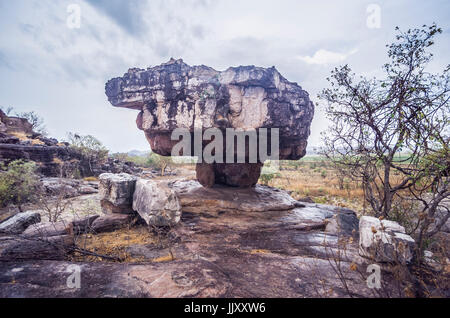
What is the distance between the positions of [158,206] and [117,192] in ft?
6.62

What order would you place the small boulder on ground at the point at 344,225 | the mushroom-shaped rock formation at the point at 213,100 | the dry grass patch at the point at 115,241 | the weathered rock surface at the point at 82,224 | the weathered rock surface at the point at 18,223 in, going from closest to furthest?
the dry grass patch at the point at 115,241, the weathered rock surface at the point at 18,223, the weathered rock surface at the point at 82,224, the small boulder on ground at the point at 344,225, the mushroom-shaped rock formation at the point at 213,100

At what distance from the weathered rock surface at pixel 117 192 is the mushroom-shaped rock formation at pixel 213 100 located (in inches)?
91.3

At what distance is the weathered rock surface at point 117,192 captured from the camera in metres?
6.35

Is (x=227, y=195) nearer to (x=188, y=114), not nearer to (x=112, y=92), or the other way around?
(x=188, y=114)

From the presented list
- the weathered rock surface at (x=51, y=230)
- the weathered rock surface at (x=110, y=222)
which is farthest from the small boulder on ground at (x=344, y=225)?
the weathered rock surface at (x=51, y=230)

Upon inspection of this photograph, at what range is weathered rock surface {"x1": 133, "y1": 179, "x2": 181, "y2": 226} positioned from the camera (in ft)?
17.3

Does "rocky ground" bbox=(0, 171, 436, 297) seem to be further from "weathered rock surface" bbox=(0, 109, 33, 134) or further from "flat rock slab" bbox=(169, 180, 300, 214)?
"weathered rock surface" bbox=(0, 109, 33, 134)

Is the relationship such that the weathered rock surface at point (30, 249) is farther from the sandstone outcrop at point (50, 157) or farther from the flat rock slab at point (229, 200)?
the sandstone outcrop at point (50, 157)

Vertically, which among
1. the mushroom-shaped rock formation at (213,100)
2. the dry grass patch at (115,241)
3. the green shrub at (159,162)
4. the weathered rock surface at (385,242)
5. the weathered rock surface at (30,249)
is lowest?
the dry grass patch at (115,241)

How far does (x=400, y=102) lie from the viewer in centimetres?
423

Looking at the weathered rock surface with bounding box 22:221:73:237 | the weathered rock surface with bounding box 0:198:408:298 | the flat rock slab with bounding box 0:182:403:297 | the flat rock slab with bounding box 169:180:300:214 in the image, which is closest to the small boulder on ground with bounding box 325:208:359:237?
the flat rock slab with bounding box 0:182:403:297

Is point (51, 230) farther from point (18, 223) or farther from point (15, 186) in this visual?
point (15, 186)

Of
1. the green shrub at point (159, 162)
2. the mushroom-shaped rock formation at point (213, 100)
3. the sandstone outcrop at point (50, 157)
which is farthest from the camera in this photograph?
the green shrub at point (159, 162)

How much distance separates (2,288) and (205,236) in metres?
3.63
